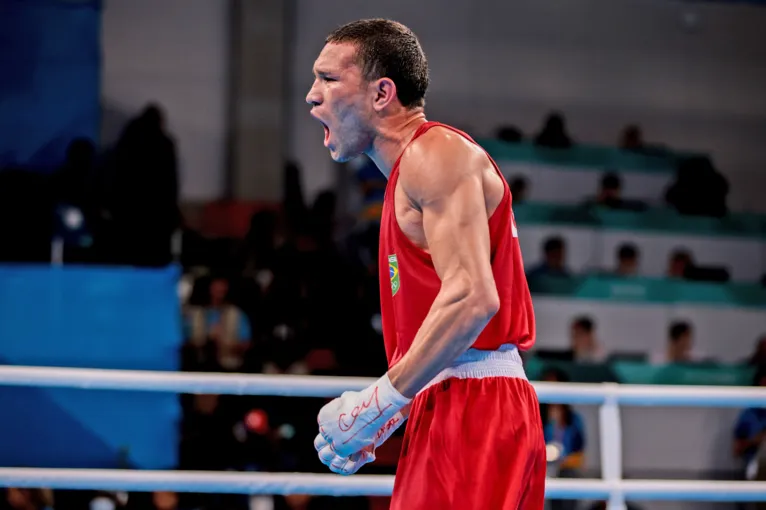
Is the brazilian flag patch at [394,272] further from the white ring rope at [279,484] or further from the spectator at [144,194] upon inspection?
the spectator at [144,194]

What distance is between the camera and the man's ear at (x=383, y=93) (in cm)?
201

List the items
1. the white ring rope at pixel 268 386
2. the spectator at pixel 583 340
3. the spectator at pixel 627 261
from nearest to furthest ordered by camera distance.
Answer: the white ring rope at pixel 268 386 < the spectator at pixel 583 340 < the spectator at pixel 627 261

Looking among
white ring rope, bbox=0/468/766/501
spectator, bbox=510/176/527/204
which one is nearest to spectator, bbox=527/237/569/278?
spectator, bbox=510/176/527/204

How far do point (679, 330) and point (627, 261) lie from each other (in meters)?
0.87

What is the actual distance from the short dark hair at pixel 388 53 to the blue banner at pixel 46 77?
788cm

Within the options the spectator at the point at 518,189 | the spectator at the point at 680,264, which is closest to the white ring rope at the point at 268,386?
the spectator at the point at 518,189

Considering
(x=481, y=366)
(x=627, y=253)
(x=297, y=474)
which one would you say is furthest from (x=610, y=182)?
(x=481, y=366)

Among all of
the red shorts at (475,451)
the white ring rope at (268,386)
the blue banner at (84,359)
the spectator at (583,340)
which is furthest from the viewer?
the spectator at (583,340)

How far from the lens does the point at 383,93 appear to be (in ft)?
6.64

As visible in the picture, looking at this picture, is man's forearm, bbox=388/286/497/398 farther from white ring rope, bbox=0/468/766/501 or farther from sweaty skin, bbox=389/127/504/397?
white ring rope, bbox=0/468/766/501

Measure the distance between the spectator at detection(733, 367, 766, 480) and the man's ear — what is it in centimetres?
588

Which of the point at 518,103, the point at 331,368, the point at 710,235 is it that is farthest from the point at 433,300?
the point at 518,103

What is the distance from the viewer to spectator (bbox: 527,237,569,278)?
27.7 ft

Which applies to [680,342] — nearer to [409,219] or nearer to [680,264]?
[680,264]
